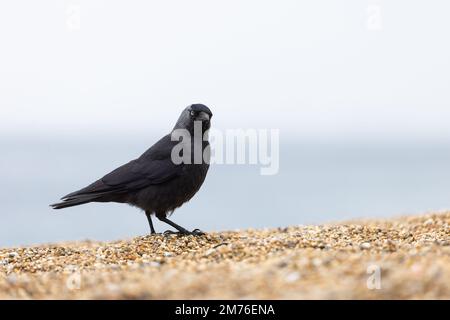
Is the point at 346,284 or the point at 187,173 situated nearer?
the point at 346,284

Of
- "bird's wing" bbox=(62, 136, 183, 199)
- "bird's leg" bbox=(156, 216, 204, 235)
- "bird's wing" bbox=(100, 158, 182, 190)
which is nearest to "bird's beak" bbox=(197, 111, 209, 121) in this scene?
"bird's wing" bbox=(62, 136, 183, 199)

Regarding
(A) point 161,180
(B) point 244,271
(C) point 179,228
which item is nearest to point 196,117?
(A) point 161,180

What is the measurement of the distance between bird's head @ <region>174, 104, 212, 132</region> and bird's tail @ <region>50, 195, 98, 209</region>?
1.37 metres

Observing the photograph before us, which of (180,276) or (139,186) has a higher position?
(139,186)

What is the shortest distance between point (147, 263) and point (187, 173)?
224 cm

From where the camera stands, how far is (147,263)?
5520 millimetres

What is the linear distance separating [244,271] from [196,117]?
362cm

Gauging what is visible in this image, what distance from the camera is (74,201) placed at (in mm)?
7762

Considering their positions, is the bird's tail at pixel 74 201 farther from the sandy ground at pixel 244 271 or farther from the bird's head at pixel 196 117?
the bird's head at pixel 196 117

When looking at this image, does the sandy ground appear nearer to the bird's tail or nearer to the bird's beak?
the bird's tail

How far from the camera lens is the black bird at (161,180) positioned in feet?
25.1

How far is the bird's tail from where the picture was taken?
7.73 meters
